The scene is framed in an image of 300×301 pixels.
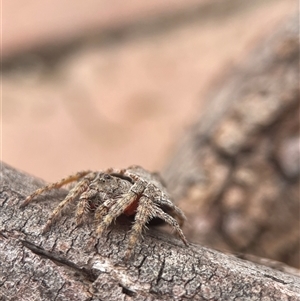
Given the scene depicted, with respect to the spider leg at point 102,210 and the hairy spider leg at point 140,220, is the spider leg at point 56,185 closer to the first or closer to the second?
the spider leg at point 102,210

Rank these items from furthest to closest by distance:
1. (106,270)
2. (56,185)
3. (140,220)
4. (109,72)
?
(109,72)
(56,185)
(140,220)
(106,270)

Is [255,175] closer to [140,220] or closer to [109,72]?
[140,220]

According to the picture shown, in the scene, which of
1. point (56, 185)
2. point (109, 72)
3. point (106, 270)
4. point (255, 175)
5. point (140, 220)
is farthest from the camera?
point (109, 72)

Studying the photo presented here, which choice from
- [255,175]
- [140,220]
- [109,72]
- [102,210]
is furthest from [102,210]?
[109,72]

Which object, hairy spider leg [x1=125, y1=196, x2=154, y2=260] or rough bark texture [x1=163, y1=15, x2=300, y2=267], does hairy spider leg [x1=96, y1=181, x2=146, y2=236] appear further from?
rough bark texture [x1=163, y1=15, x2=300, y2=267]

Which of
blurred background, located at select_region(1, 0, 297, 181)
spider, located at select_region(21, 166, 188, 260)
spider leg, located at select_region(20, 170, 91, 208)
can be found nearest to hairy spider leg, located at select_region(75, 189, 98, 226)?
spider, located at select_region(21, 166, 188, 260)

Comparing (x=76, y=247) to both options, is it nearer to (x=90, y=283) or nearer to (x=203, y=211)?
(x=90, y=283)

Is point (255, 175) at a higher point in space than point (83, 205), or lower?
higher

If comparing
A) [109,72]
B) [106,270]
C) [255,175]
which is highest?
[109,72]
